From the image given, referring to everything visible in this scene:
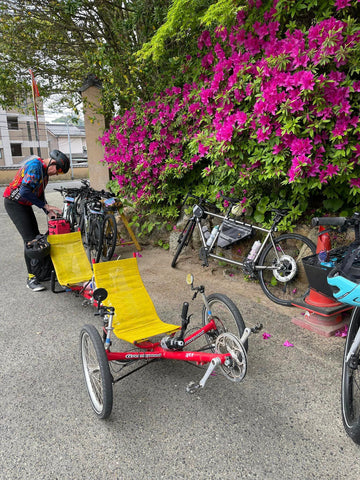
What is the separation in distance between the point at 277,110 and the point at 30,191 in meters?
3.09

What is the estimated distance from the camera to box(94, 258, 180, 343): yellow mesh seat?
2.88 m

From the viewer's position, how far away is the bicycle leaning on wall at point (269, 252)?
4.00 m

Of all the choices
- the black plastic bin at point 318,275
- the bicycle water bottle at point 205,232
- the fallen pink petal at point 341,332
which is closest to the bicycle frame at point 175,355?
the black plastic bin at point 318,275

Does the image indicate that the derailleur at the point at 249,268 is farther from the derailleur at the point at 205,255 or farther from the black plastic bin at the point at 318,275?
the black plastic bin at the point at 318,275

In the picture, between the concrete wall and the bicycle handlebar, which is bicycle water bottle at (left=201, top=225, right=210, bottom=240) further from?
the concrete wall

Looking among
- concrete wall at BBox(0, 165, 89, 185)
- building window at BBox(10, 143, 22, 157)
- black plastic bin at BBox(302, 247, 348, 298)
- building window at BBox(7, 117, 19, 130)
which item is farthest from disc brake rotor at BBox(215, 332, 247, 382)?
building window at BBox(10, 143, 22, 157)

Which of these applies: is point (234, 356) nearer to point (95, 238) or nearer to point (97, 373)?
point (97, 373)

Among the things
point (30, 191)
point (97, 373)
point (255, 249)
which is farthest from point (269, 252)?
point (30, 191)

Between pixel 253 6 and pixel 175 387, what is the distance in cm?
385

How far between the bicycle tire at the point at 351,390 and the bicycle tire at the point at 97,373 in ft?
4.85

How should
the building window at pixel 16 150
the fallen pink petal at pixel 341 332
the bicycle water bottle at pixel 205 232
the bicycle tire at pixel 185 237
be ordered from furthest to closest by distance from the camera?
the building window at pixel 16 150, the bicycle tire at pixel 185 237, the bicycle water bottle at pixel 205 232, the fallen pink petal at pixel 341 332

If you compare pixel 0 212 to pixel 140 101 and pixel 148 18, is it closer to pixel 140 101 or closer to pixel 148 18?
pixel 140 101

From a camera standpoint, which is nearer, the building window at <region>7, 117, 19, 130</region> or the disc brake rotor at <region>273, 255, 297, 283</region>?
the disc brake rotor at <region>273, 255, 297, 283</region>

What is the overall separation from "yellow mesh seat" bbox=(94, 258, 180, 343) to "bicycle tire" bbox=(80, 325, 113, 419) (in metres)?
0.30
